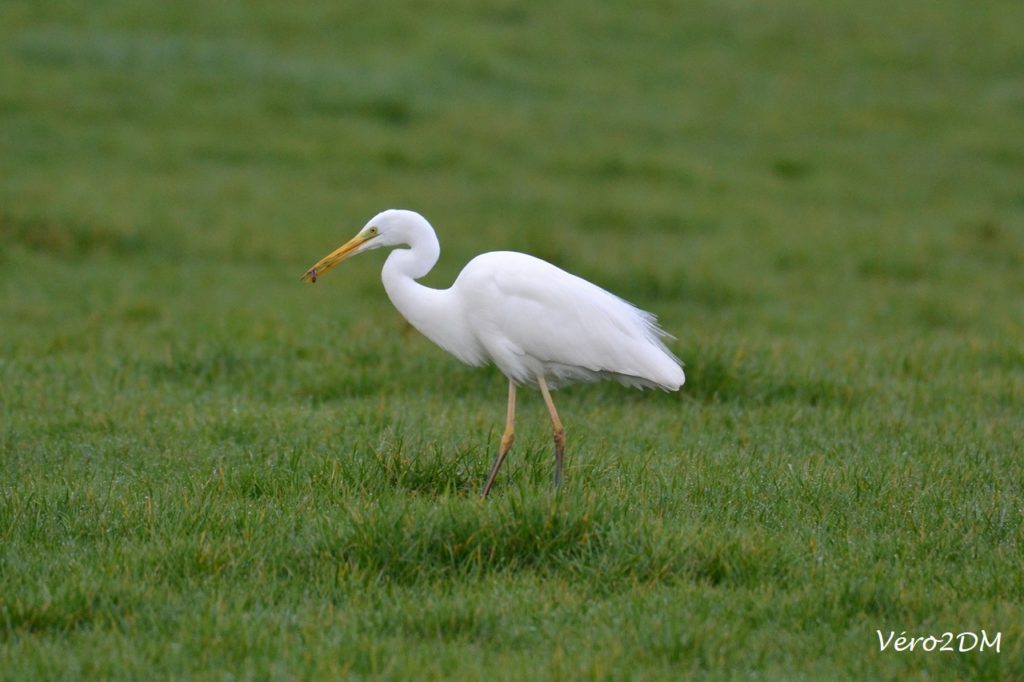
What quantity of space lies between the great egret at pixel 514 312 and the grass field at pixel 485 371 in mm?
446

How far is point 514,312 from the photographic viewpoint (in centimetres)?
596

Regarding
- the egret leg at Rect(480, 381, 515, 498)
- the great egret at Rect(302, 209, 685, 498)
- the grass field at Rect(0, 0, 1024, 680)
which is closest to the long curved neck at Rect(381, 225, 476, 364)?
the great egret at Rect(302, 209, 685, 498)

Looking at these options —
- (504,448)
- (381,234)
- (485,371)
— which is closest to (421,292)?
(381,234)

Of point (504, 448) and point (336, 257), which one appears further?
point (336, 257)

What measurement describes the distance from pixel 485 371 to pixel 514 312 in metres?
2.27

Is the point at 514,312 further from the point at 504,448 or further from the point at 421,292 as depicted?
the point at 504,448

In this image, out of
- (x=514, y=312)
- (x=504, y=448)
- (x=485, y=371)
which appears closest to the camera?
(x=504, y=448)

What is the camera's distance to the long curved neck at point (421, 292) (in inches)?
238

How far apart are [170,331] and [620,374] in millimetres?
4529

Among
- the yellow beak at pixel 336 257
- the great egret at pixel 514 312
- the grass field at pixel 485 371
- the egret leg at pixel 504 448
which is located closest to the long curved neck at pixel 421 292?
the great egret at pixel 514 312

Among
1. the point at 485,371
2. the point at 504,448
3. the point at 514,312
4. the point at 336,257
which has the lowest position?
the point at 485,371

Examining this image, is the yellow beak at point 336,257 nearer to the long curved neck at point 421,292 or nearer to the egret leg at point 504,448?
the long curved neck at point 421,292

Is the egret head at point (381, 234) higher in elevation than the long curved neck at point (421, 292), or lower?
higher

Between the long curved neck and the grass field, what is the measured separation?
571mm
